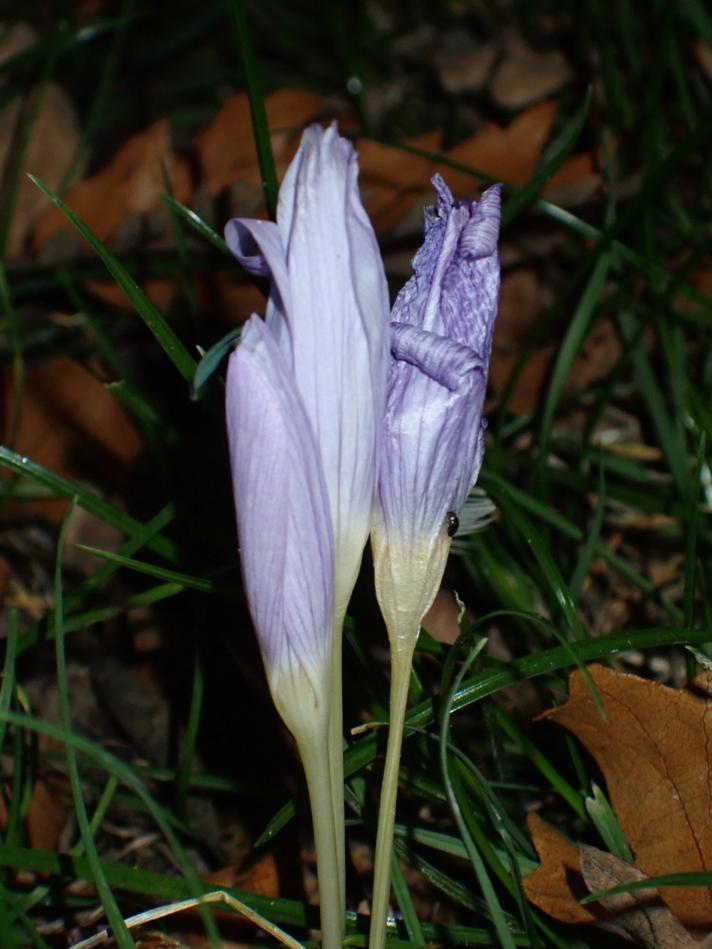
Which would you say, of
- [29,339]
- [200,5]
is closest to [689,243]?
[29,339]

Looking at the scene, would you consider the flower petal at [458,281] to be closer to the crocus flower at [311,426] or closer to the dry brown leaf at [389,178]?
the crocus flower at [311,426]

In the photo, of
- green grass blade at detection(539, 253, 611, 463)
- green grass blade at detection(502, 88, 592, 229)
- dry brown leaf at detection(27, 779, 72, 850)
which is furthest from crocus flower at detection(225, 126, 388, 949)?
green grass blade at detection(539, 253, 611, 463)

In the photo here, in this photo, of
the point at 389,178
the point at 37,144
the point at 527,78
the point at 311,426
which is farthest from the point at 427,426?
the point at 37,144

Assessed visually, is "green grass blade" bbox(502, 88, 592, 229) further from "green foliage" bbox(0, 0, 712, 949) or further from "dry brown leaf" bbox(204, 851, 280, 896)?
"dry brown leaf" bbox(204, 851, 280, 896)

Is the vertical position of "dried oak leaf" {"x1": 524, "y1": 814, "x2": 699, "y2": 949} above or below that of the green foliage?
below

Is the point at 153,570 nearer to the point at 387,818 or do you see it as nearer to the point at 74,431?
the point at 387,818

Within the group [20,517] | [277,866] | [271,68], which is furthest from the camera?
[271,68]

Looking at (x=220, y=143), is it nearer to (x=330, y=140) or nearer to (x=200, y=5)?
(x=200, y=5)
